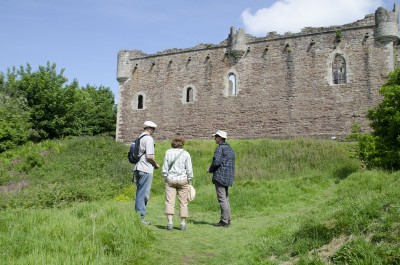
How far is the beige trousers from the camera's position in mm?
7531

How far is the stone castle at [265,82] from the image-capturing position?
21578mm

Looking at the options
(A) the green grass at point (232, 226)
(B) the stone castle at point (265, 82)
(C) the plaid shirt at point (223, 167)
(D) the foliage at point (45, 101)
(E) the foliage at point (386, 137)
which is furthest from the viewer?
(D) the foliage at point (45, 101)

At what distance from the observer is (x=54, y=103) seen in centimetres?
2622

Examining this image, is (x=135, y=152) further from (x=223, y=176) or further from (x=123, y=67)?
(x=123, y=67)

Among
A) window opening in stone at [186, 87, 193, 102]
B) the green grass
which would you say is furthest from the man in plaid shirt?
window opening in stone at [186, 87, 193, 102]

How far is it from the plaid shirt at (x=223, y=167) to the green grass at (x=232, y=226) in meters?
0.95

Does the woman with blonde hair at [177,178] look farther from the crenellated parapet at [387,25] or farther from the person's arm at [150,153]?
the crenellated parapet at [387,25]

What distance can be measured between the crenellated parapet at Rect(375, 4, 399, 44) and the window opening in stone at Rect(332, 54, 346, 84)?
213 cm

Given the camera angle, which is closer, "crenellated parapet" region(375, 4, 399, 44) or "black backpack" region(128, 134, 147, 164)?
"black backpack" region(128, 134, 147, 164)

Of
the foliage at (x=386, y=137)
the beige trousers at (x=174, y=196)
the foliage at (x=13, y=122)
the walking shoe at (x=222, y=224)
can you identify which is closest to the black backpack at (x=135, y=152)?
the beige trousers at (x=174, y=196)

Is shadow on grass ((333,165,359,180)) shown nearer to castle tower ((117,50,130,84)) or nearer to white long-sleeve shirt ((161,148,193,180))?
white long-sleeve shirt ((161,148,193,180))

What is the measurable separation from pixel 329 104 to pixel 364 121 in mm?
2012

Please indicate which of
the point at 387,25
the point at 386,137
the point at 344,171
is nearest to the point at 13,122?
the point at 344,171

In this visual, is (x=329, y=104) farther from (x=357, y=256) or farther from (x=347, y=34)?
(x=357, y=256)
